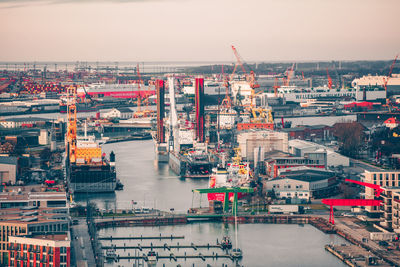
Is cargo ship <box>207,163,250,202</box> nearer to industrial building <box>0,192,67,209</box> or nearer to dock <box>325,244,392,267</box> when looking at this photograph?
dock <box>325,244,392,267</box>

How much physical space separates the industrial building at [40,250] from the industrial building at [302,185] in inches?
244

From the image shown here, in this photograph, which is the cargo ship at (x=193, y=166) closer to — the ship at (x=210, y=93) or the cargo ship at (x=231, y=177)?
the cargo ship at (x=231, y=177)

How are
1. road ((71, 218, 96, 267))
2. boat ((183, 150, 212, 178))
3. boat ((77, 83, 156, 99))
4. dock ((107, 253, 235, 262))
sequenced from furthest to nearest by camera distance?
boat ((77, 83, 156, 99)), boat ((183, 150, 212, 178)), dock ((107, 253, 235, 262)), road ((71, 218, 96, 267))

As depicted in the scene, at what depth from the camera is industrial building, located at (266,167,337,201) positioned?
16.2 m

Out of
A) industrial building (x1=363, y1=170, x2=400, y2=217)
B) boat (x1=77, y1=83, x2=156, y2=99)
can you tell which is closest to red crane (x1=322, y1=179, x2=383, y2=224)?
industrial building (x1=363, y1=170, x2=400, y2=217)

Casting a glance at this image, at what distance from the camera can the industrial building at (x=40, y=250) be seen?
33.5 ft

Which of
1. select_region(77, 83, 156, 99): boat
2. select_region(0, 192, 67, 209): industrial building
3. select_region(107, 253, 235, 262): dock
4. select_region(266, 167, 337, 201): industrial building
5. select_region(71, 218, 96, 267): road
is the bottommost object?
select_region(107, 253, 235, 262): dock

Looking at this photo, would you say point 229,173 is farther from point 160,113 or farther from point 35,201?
point 160,113

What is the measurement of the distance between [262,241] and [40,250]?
399 cm

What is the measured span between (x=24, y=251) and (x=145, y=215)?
14.6ft

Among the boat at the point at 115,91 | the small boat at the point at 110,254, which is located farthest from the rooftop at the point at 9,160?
the boat at the point at 115,91

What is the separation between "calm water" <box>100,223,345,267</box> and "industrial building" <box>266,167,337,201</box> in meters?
1.73

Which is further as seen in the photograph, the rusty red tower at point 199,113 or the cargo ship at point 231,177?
the rusty red tower at point 199,113

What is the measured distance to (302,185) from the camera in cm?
1648
